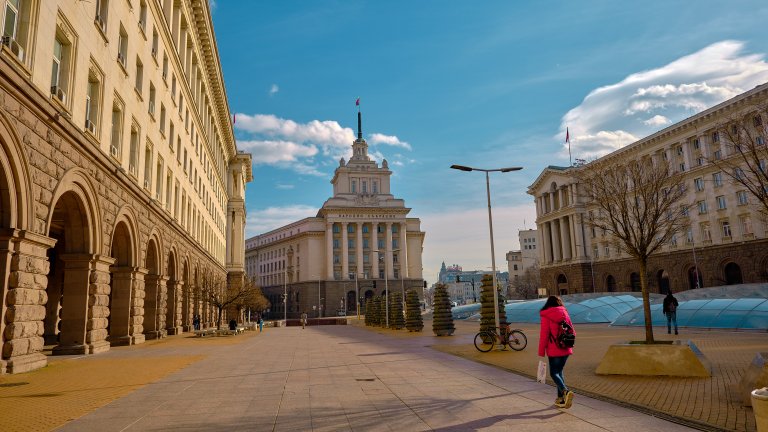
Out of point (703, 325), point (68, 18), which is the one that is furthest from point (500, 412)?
point (703, 325)

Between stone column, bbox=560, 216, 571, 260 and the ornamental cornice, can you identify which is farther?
stone column, bbox=560, 216, 571, 260

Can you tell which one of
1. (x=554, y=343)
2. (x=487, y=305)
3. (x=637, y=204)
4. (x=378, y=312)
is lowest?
(x=378, y=312)

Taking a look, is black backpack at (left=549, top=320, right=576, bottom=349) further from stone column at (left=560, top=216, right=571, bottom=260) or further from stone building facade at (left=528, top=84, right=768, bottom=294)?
stone column at (left=560, top=216, right=571, bottom=260)

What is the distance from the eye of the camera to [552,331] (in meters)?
9.04

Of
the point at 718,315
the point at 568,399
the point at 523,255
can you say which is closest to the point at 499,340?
the point at 568,399

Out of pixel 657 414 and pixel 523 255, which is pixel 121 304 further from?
pixel 523 255

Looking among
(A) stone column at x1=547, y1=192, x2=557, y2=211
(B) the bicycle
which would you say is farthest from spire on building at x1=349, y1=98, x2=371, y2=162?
(B) the bicycle

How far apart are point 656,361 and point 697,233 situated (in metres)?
62.0

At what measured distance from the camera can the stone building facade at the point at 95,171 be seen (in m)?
12.7

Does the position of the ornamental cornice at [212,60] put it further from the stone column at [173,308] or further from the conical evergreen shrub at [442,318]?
the conical evergreen shrub at [442,318]

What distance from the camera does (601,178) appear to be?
17.2 m

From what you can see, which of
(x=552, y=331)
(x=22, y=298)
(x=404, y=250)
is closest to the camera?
(x=552, y=331)

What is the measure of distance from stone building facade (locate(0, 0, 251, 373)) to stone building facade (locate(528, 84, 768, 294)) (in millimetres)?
31479

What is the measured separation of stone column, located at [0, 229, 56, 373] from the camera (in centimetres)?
1227
